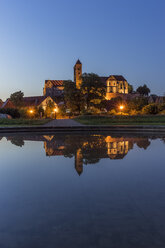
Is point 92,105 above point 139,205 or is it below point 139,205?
above

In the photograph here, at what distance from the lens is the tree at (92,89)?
4625 cm

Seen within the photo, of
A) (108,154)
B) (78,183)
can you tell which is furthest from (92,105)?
(78,183)

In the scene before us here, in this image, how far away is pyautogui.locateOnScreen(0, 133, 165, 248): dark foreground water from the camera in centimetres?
267

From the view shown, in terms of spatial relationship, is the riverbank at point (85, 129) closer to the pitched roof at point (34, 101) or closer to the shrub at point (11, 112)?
the shrub at point (11, 112)

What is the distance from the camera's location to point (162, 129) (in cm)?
1616

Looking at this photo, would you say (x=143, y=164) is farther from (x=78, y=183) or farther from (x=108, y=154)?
(x=78, y=183)

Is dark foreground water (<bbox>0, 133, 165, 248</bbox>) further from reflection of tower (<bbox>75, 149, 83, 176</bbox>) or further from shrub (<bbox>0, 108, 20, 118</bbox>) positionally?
shrub (<bbox>0, 108, 20, 118</bbox>)

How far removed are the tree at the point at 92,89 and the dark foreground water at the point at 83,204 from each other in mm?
40933

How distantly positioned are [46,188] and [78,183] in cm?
76

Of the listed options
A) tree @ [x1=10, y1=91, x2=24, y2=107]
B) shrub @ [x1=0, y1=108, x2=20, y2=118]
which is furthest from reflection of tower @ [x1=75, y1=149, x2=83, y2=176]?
tree @ [x1=10, y1=91, x2=24, y2=107]

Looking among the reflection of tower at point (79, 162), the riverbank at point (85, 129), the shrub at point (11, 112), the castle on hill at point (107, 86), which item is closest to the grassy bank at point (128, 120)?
the riverbank at point (85, 129)

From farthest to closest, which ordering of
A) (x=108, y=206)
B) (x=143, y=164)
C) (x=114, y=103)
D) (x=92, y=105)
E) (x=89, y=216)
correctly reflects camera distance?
(x=114, y=103)
(x=92, y=105)
(x=143, y=164)
(x=108, y=206)
(x=89, y=216)

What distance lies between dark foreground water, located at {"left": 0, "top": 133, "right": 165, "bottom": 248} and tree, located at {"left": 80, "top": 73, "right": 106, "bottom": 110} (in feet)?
134

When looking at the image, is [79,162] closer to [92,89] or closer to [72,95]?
[72,95]
